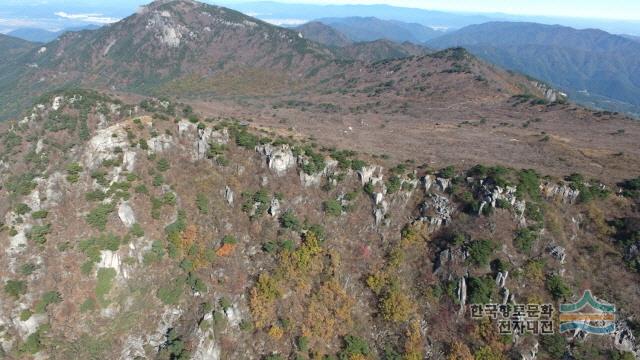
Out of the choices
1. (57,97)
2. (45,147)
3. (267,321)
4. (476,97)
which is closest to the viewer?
(267,321)

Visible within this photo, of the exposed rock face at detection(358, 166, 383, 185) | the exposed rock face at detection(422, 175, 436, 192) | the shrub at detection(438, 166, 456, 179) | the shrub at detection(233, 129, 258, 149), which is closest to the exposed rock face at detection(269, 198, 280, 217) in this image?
the shrub at detection(233, 129, 258, 149)

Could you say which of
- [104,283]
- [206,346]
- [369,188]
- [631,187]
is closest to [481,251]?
[369,188]

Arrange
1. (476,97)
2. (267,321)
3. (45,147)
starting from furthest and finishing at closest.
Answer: (476,97), (45,147), (267,321)

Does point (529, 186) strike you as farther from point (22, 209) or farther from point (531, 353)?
point (22, 209)

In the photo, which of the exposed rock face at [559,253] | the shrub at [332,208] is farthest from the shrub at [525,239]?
the shrub at [332,208]

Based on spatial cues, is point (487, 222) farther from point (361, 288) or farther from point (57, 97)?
point (57, 97)

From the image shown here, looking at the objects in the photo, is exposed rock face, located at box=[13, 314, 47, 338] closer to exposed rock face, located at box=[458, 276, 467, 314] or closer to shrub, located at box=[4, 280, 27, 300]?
shrub, located at box=[4, 280, 27, 300]

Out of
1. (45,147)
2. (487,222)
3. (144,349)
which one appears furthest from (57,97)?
(487,222)

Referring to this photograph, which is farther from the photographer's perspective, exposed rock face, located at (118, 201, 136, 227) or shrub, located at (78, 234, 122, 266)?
exposed rock face, located at (118, 201, 136, 227)
